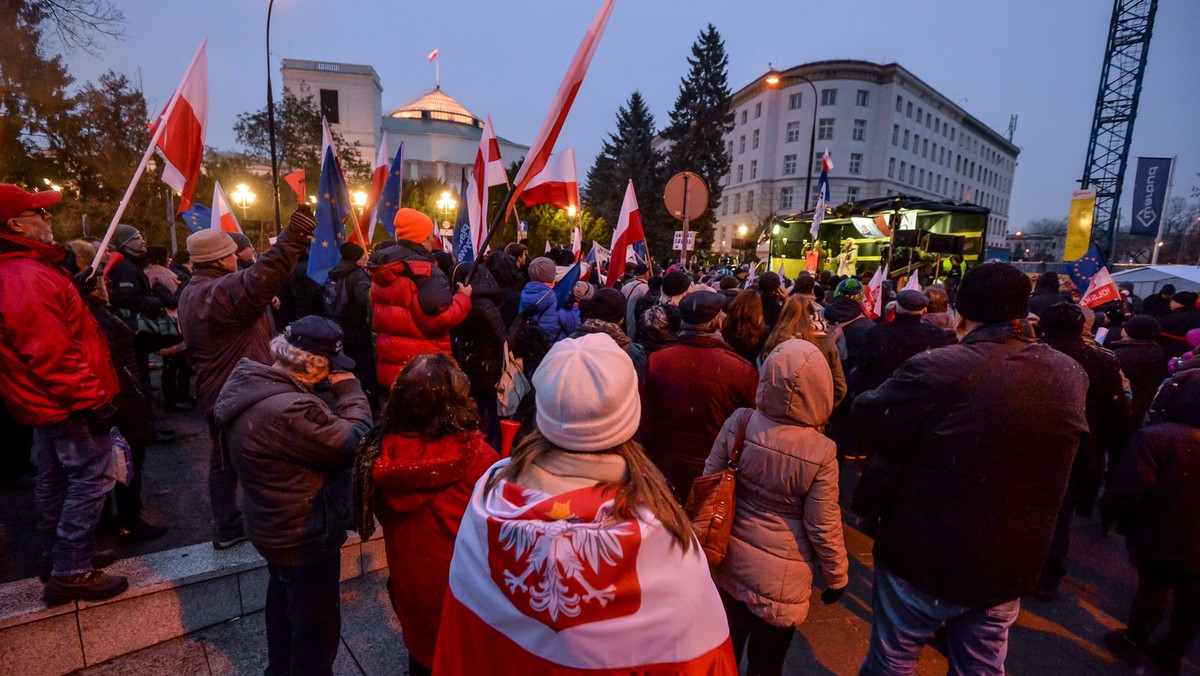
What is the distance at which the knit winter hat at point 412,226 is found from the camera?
4.32 m

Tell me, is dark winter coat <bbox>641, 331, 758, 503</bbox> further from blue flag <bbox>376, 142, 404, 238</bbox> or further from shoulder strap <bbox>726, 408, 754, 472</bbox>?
blue flag <bbox>376, 142, 404, 238</bbox>

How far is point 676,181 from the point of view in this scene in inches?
299

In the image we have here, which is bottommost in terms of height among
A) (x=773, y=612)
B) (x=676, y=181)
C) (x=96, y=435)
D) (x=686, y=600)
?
(x=773, y=612)

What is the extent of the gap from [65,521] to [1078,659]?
17.7 ft

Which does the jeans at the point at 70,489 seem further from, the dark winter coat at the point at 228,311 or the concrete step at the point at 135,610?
the dark winter coat at the point at 228,311

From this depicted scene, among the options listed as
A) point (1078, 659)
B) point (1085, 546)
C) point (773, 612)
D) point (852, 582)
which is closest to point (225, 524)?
point (773, 612)

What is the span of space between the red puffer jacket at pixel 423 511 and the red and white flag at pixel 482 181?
2.82 meters

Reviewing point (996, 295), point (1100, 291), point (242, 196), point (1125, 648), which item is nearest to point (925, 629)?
point (996, 295)

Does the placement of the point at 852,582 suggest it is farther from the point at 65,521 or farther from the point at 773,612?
the point at 65,521

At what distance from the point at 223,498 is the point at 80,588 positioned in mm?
693

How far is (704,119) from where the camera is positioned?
3981cm

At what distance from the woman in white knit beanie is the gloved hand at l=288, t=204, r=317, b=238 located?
2.17 meters

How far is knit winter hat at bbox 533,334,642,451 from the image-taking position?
1332mm

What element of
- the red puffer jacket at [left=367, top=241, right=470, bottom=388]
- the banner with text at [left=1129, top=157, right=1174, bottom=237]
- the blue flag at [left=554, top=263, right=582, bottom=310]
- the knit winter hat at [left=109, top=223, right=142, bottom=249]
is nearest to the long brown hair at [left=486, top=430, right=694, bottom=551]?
the red puffer jacket at [left=367, top=241, right=470, bottom=388]
